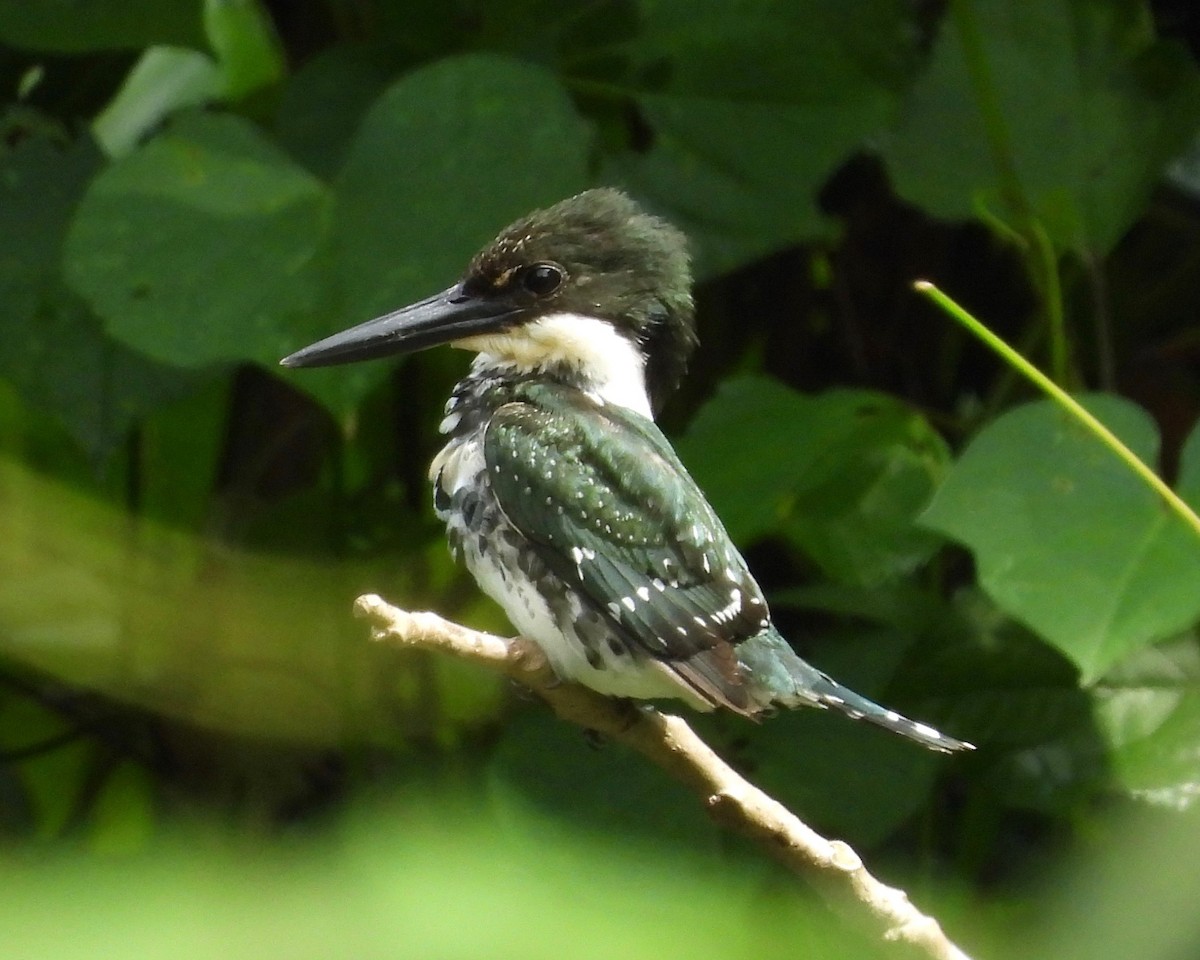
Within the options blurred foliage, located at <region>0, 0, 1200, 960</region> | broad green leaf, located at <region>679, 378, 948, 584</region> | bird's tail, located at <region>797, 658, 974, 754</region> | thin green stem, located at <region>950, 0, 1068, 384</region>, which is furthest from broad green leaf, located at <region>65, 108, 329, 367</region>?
thin green stem, located at <region>950, 0, 1068, 384</region>

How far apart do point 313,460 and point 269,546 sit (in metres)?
0.19

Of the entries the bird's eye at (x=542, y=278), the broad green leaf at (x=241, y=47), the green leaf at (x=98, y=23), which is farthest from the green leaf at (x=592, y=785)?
the broad green leaf at (x=241, y=47)

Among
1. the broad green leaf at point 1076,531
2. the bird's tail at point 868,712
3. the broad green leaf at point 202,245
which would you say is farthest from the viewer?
the broad green leaf at point 202,245

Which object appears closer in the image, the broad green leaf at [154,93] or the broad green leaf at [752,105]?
the broad green leaf at [752,105]

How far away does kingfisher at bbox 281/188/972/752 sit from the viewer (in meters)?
0.96

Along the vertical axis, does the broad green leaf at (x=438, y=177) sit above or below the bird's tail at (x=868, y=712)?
above

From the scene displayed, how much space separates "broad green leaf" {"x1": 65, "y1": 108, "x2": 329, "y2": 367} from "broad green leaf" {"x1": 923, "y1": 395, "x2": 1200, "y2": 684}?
0.52 m

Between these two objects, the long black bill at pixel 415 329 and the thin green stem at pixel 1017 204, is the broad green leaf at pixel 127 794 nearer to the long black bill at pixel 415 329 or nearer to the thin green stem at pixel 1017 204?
the long black bill at pixel 415 329

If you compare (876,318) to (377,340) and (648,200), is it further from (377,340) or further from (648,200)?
(377,340)

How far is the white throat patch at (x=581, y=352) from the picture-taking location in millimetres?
1119

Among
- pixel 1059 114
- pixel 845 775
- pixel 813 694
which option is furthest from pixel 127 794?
pixel 1059 114

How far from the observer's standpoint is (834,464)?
1398 mm

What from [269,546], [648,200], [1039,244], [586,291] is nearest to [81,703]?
[269,546]

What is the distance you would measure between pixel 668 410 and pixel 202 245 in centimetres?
66
